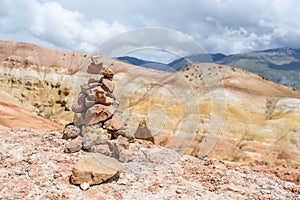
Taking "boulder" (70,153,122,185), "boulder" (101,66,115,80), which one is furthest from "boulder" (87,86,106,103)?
"boulder" (70,153,122,185)

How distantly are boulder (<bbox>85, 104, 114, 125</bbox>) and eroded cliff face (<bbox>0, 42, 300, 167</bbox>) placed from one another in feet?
8.67

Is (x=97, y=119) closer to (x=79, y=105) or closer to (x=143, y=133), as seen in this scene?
(x=79, y=105)

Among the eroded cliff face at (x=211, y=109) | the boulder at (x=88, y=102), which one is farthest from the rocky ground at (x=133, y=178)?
the eroded cliff face at (x=211, y=109)

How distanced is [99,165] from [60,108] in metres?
38.4

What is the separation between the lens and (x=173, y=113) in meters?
31.7

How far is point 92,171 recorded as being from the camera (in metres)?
8.30

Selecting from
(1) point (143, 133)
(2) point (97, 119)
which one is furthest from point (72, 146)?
(1) point (143, 133)

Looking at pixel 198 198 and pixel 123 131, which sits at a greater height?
pixel 123 131

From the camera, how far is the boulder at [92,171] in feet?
27.1

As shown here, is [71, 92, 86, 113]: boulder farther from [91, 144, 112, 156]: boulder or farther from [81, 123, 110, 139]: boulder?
[91, 144, 112, 156]: boulder

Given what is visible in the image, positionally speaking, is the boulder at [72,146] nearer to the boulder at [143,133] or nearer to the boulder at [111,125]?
the boulder at [111,125]

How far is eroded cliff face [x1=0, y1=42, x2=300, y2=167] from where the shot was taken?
79.7 feet

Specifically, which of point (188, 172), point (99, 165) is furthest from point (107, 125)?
point (188, 172)

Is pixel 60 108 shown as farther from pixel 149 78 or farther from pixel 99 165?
pixel 99 165
